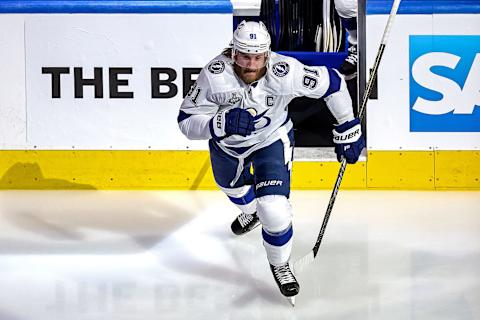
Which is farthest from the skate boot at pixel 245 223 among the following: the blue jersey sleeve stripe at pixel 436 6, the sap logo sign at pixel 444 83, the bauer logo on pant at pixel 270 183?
the blue jersey sleeve stripe at pixel 436 6

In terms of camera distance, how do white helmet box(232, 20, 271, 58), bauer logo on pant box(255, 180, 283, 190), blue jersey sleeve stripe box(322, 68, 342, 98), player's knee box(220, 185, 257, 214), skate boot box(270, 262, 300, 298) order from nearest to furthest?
skate boot box(270, 262, 300, 298) → white helmet box(232, 20, 271, 58) → bauer logo on pant box(255, 180, 283, 190) → blue jersey sleeve stripe box(322, 68, 342, 98) → player's knee box(220, 185, 257, 214)

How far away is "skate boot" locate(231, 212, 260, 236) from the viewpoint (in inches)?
194

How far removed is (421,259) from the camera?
441 centimetres

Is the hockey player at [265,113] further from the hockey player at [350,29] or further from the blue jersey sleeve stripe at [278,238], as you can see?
the hockey player at [350,29]

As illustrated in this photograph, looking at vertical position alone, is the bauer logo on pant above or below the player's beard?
below

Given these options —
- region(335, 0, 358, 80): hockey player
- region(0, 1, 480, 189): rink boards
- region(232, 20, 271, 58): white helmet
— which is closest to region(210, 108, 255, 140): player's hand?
region(232, 20, 271, 58): white helmet

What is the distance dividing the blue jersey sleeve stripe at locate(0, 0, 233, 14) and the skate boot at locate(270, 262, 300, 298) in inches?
105

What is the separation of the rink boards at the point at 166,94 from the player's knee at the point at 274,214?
237 cm

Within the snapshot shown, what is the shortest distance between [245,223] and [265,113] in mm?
1031

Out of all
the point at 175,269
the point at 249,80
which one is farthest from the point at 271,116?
the point at 175,269

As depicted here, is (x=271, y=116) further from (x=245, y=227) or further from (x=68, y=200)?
(x=68, y=200)

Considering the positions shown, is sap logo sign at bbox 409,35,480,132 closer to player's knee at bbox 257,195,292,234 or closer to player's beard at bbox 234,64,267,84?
player's beard at bbox 234,64,267,84

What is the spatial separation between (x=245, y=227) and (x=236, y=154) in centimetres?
72

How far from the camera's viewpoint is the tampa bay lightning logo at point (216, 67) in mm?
3977
